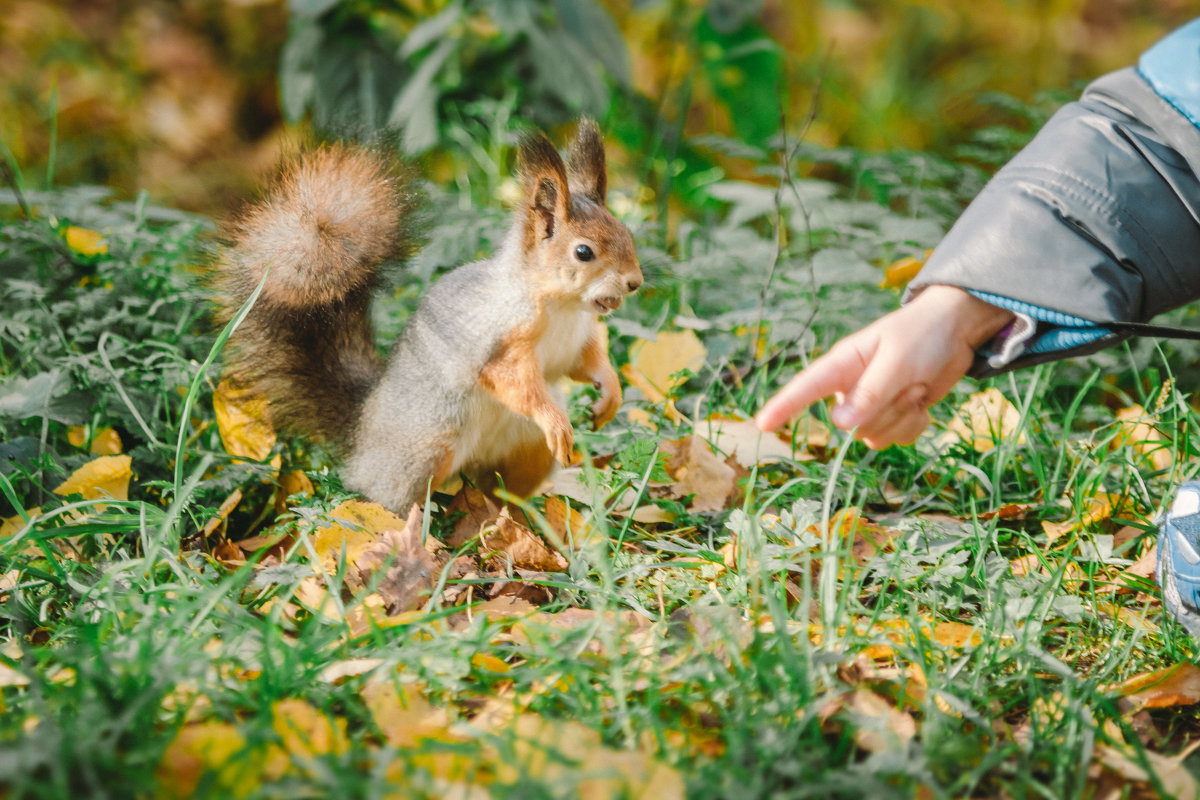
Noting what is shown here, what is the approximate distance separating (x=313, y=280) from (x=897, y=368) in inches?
26.2

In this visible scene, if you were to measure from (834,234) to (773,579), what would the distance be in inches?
39.4

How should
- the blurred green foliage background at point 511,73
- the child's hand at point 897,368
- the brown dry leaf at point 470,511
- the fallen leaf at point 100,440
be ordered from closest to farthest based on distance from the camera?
the child's hand at point 897,368
the brown dry leaf at point 470,511
the fallen leaf at point 100,440
the blurred green foliage background at point 511,73

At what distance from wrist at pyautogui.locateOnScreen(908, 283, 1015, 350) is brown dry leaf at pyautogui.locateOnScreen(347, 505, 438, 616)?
1.89 feet

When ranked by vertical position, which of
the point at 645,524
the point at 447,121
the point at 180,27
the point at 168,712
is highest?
the point at 180,27

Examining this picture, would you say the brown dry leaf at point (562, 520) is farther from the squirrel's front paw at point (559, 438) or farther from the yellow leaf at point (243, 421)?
the yellow leaf at point (243, 421)

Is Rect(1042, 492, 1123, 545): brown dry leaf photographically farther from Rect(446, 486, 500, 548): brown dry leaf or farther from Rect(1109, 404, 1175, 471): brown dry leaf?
Rect(446, 486, 500, 548): brown dry leaf

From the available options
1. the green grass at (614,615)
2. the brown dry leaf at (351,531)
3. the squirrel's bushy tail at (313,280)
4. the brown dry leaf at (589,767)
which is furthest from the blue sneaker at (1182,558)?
the squirrel's bushy tail at (313,280)

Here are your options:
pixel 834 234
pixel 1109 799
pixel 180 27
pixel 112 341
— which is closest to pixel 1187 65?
pixel 834 234

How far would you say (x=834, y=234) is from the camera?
1721mm

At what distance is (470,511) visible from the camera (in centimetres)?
111

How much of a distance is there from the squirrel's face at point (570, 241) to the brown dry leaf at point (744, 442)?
0.30m

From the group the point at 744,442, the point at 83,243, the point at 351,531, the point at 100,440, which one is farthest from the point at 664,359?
the point at 83,243

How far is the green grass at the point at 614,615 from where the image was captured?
604 mm

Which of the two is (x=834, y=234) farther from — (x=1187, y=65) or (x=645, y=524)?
(x=645, y=524)
